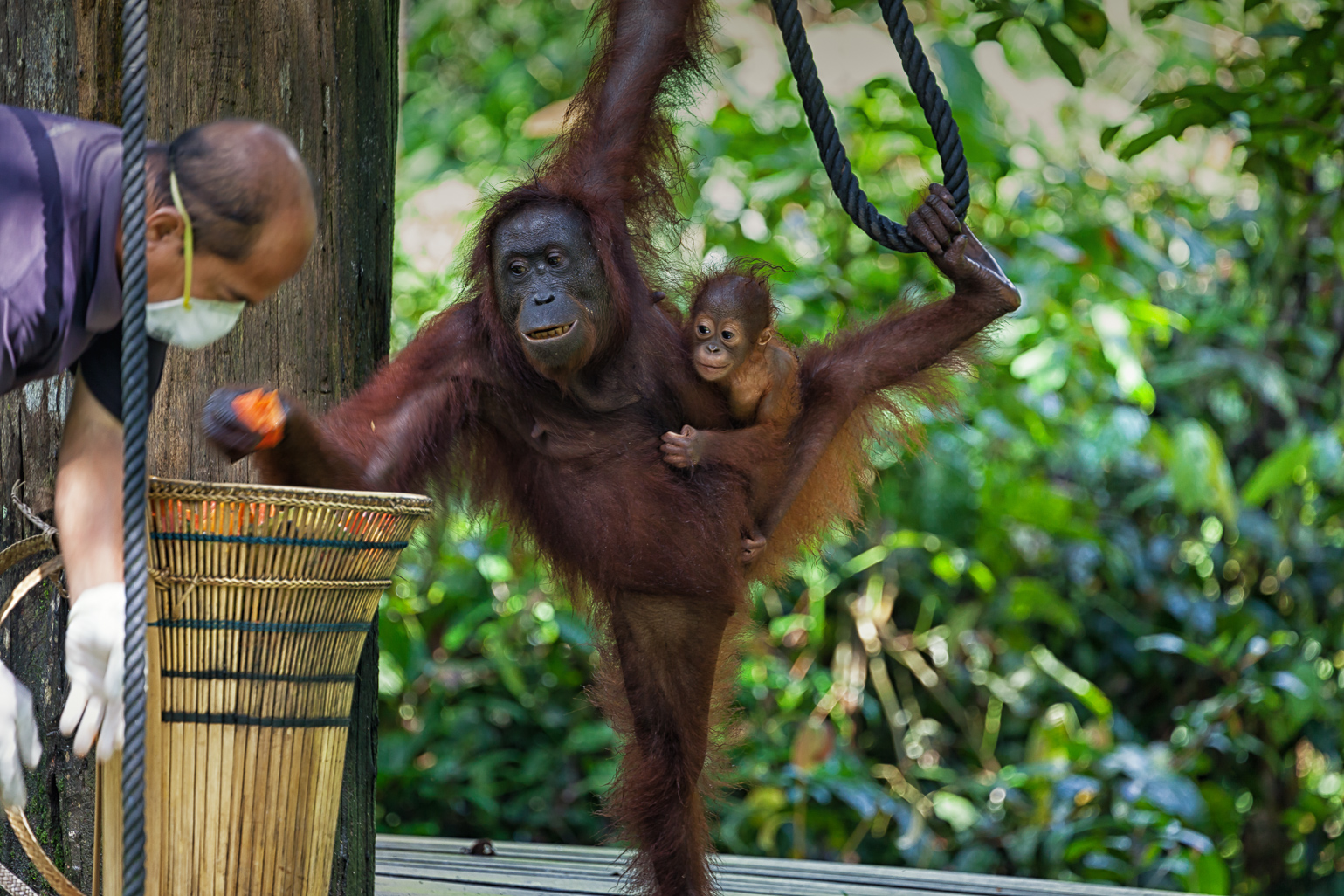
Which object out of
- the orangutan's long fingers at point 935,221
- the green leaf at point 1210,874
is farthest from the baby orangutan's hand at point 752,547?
the green leaf at point 1210,874

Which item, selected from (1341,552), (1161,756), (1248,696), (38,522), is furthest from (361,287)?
(1341,552)

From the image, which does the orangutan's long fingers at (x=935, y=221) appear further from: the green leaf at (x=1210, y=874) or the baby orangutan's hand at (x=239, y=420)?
the green leaf at (x=1210, y=874)

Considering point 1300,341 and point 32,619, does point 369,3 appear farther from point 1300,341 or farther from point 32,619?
point 1300,341

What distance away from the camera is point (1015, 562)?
193 inches

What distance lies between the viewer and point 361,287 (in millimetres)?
2033

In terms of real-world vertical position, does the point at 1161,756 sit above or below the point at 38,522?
below

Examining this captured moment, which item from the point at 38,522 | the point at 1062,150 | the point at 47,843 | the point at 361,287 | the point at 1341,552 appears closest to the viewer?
the point at 38,522

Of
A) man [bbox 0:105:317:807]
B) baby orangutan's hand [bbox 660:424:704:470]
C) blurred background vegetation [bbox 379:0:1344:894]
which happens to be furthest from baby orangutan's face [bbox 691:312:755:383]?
blurred background vegetation [bbox 379:0:1344:894]

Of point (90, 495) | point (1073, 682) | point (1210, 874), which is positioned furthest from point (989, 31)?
point (1073, 682)

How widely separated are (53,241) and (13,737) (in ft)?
1.74

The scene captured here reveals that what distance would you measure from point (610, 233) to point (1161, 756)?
2.99 meters

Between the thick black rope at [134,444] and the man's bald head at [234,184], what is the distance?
165mm

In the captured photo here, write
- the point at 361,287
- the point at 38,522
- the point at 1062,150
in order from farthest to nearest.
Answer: the point at 1062,150 < the point at 361,287 < the point at 38,522

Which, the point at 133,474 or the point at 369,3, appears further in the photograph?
the point at 369,3
